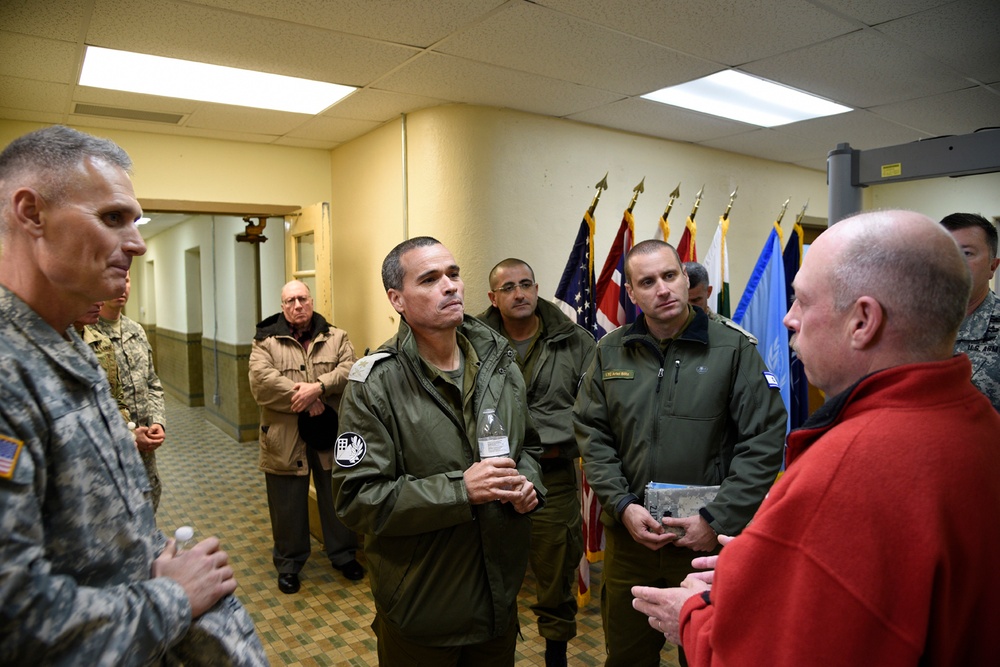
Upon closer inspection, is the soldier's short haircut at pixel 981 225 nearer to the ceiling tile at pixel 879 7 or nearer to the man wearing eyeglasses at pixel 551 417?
the ceiling tile at pixel 879 7

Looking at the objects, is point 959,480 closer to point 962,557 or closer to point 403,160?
point 962,557

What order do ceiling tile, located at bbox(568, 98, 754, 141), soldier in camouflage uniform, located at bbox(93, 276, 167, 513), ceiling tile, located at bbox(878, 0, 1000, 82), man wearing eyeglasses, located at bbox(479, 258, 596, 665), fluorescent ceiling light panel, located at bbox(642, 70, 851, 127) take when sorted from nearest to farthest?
ceiling tile, located at bbox(878, 0, 1000, 82), man wearing eyeglasses, located at bbox(479, 258, 596, 665), soldier in camouflage uniform, located at bbox(93, 276, 167, 513), fluorescent ceiling light panel, located at bbox(642, 70, 851, 127), ceiling tile, located at bbox(568, 98, 754, 141)

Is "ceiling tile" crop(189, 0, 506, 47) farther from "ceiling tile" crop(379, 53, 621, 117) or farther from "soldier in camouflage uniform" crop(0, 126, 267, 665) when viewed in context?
"soldier in camouflage uniform" crop(0, 126, 267, 665)

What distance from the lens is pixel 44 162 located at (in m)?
0.91

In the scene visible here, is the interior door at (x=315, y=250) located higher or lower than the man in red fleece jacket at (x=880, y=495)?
higher

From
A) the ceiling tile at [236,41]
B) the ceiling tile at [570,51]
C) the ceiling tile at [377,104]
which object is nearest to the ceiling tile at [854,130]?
the ceiling tile at [570,51]

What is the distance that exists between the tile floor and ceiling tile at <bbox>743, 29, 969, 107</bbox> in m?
2.67

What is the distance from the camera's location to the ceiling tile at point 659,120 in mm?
3541

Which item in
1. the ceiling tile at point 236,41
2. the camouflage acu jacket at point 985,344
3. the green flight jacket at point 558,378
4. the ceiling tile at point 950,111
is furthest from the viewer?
the ceiling tile at point 950,111

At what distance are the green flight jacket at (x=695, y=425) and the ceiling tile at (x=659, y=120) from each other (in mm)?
1891

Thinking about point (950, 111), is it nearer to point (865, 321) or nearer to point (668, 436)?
point (668, 436)

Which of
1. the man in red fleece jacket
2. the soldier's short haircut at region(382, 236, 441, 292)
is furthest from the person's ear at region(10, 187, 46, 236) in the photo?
the man in red fleece jacket

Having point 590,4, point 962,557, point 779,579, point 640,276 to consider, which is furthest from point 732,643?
point 590,4

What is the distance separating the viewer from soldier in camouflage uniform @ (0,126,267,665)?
2.50ft
